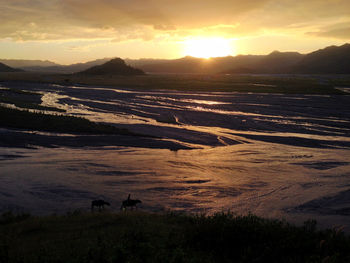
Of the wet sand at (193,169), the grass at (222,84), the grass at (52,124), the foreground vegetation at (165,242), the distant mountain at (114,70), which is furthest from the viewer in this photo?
the distant mountain at (114,70)

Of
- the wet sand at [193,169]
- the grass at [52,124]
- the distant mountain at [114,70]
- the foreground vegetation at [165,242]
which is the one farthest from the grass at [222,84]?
the foreground vegetation at [165,242]

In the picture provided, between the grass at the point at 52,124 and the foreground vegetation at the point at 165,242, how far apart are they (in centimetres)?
1586

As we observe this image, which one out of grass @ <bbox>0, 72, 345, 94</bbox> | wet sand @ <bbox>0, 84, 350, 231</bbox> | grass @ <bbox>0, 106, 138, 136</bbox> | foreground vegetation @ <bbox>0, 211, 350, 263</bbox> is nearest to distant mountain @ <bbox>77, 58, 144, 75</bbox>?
grass @ <bbox>0, 72, 345, 94</bbox>

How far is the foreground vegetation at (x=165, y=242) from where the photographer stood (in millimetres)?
6066

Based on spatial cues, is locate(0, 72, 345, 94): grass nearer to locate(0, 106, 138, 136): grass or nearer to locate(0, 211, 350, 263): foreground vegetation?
locate(0, 106, 138, 136): grass

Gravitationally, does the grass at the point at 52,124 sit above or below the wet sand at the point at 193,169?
above

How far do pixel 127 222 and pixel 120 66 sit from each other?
15172 cm

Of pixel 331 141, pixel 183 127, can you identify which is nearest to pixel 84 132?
pixel 183 127

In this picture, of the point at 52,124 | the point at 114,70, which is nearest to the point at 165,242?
the point at 52,124

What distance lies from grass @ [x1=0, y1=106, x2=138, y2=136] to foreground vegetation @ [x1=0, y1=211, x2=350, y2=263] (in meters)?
15.9

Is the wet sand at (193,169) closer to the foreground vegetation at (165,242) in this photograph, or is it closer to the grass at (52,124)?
the grass at (52,124)

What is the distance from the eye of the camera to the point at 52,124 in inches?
995

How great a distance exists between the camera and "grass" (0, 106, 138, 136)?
79.5 feet

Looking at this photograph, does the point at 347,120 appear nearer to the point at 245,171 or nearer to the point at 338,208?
the point at 245,171
